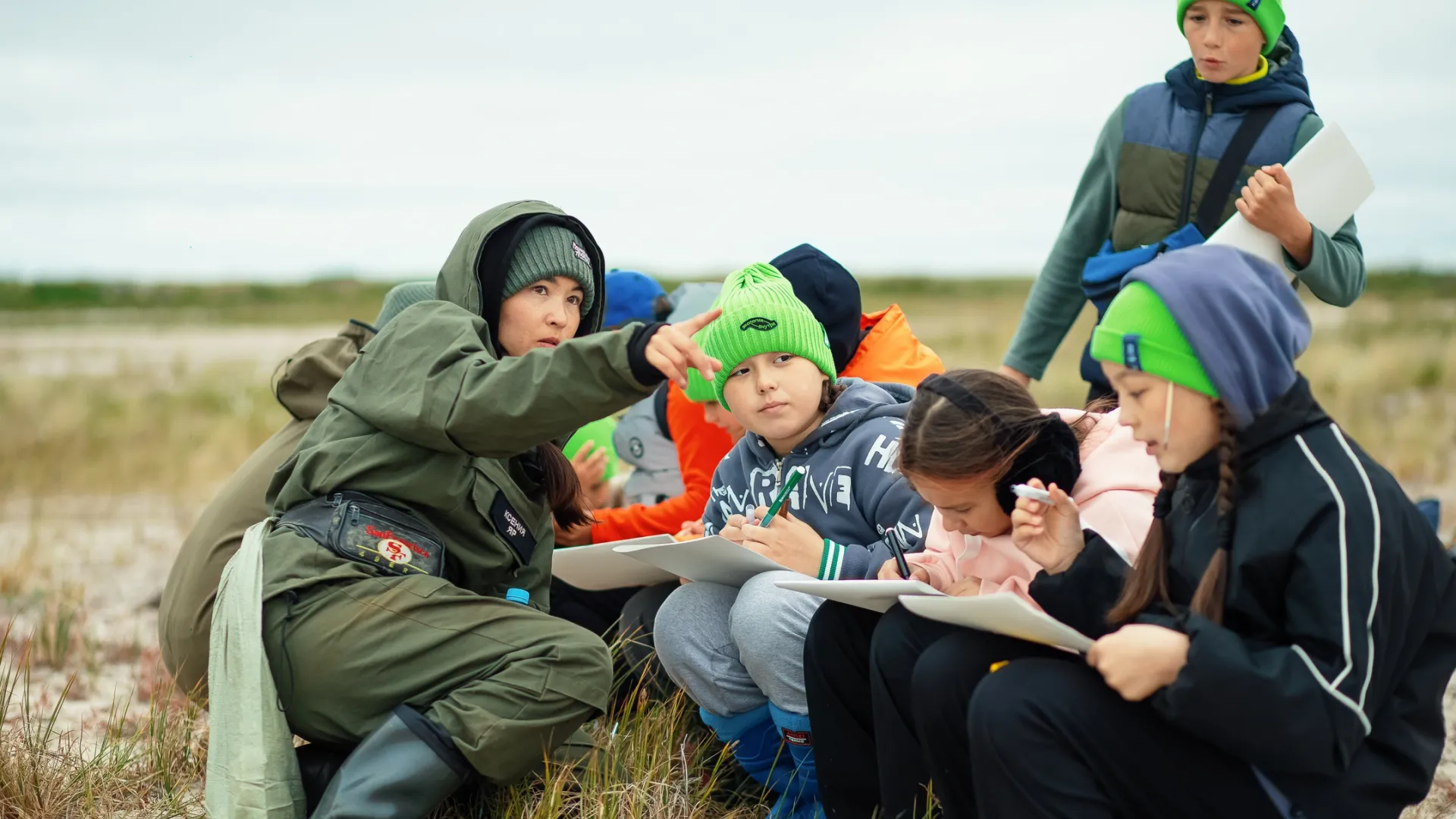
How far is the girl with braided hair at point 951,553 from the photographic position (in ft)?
9.30

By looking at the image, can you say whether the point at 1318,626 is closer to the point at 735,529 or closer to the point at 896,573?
the point at 896,573

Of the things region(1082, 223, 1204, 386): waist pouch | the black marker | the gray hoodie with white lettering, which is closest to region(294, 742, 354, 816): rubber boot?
the gray hoodie with white lettering

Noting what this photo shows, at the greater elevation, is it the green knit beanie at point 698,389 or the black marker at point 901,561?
the green knit beanie at point 698,389

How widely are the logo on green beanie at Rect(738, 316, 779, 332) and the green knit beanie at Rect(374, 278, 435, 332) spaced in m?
1.52

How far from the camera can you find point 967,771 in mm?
2723

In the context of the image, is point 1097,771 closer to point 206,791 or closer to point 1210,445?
point 1210,445

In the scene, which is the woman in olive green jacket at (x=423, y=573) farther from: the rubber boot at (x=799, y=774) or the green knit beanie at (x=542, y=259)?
the rubber boot at (x=799, y=774)

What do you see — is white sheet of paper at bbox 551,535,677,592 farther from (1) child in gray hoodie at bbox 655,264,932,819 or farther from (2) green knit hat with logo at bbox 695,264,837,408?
(2) green knit hat with logo at bbox 695,264,837,408

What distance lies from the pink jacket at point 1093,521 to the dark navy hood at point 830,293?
45.2 inches

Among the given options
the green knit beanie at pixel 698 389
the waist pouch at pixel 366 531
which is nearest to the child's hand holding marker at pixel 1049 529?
the waist pouch at pixel 366 531

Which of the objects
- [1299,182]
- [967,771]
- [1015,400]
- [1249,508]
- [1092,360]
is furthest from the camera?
[1092,360]

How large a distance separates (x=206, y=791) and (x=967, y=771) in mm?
1802

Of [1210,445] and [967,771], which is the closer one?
[1210,445]

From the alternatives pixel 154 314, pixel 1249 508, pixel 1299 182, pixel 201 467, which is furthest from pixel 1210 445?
pixel 154 314
